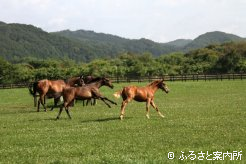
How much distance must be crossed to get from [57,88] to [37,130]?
10.5 metres

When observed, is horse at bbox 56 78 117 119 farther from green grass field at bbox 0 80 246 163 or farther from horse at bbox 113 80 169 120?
horse at bbox 113 80 169 120

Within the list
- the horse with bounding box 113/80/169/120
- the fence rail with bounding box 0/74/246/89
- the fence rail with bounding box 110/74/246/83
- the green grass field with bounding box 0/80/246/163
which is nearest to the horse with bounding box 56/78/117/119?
the green grass field with bounding box 0/80/246/163

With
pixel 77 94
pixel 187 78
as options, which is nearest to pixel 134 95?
pixel 77 94

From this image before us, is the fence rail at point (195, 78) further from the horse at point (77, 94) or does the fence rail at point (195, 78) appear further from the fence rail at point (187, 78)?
the horse at point (77, 94)

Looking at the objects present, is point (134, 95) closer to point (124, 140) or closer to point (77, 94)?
point (77, 94)

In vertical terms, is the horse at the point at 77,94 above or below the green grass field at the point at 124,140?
above

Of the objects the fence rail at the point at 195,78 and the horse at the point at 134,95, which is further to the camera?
the fence rail at the point at 195,78

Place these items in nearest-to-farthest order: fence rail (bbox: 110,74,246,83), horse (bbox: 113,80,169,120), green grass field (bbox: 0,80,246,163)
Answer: green grass field (bbox: 0,80,246,163) < horse (bbox: 113,80,169,120) < fence rail (bbox: 110,74,246,83)

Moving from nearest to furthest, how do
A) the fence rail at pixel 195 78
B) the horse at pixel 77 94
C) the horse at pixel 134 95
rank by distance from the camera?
the horse at pixel 134 95 → the horse at pixel 77 94 → the fence rail at pixel 195 78

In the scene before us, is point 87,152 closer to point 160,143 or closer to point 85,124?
point 160,143

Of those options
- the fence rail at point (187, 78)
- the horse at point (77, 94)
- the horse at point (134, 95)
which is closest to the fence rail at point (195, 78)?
the fence rail at point (187, 78)

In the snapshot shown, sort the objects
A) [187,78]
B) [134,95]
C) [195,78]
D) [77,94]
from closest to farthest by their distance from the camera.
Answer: [134,95], [77,94], [195,78], [187,78]

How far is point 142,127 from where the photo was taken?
1449cm

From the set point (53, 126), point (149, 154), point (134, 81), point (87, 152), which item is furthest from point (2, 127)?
point (134, 81)
